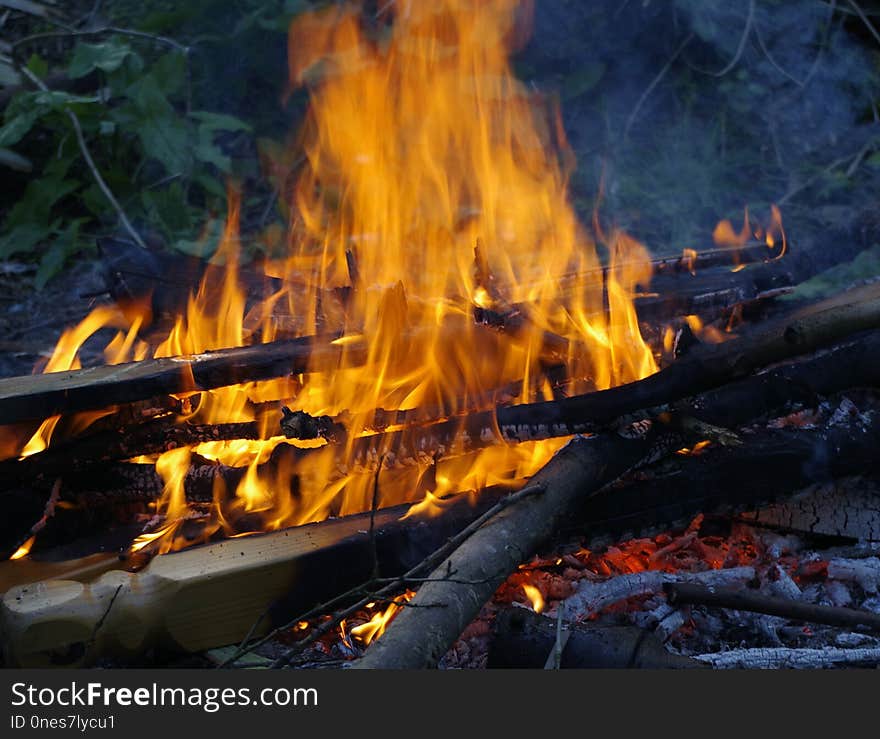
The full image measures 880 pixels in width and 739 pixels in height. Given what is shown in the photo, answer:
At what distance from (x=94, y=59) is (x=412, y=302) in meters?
3.73

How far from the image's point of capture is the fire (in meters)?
2.80

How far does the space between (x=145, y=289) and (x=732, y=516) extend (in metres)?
2.16

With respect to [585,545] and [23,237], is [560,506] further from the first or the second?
[23,237]

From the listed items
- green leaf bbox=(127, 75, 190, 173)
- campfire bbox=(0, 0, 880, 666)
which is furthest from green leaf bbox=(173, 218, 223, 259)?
campfire bbox=(0, 0, 880, 666)

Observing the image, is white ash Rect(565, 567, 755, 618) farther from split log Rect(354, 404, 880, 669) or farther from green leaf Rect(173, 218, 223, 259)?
green leaf Rect(173, 218, 223, 259)

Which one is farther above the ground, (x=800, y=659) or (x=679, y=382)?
(x=679, y=382)

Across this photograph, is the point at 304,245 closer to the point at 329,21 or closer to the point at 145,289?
the point at 145,289

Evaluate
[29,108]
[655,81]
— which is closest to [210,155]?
[29,108]

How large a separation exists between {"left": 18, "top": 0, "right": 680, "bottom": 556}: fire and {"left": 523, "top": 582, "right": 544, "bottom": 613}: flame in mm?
325

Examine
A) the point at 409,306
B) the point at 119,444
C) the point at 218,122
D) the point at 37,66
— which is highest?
the point at 37,66

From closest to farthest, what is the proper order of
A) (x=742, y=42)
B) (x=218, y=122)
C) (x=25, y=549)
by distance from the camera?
(x=25, y=549) < (x=218, y=122) < (x=742, y=42)

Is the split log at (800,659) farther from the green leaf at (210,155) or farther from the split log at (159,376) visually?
the green leaf at (210,155)

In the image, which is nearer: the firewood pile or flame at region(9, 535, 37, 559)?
the firewood pile

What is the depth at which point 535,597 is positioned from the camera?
2686 mm
